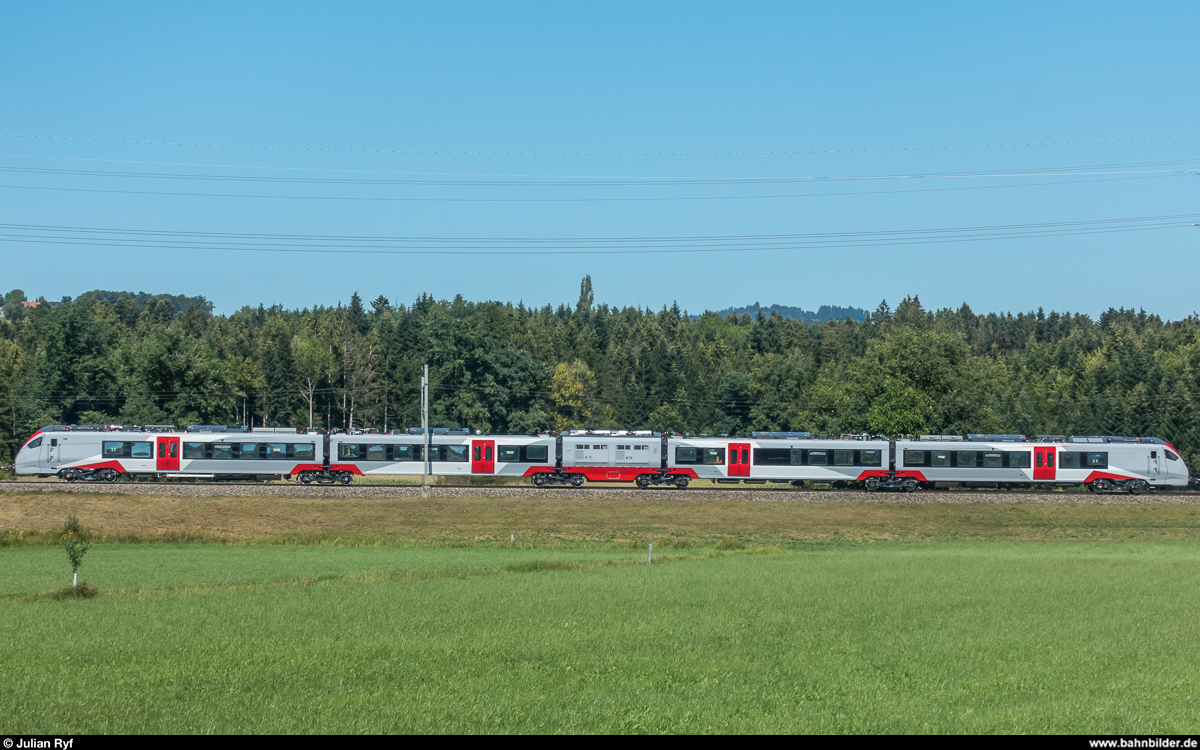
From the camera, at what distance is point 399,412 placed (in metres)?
113

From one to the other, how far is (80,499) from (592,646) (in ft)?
117

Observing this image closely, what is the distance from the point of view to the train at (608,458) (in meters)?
54.5

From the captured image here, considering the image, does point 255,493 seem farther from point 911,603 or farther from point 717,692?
point 717,692

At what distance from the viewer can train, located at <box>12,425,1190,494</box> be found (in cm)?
5453

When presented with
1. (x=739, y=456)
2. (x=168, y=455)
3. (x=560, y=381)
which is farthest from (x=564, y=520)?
(x=560, y=381)

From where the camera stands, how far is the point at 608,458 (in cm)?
5619

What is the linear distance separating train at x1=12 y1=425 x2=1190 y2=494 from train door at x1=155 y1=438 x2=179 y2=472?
0.19ft

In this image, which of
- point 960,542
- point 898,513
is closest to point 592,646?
point 960,542

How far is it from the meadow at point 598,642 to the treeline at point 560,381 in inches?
1932

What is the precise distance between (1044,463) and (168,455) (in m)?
50.1

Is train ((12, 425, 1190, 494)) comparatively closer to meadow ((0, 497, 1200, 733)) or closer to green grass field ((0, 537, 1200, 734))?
meadow ((0, 497, 1200, 733))

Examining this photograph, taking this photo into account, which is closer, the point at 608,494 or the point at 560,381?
the point at 608,494

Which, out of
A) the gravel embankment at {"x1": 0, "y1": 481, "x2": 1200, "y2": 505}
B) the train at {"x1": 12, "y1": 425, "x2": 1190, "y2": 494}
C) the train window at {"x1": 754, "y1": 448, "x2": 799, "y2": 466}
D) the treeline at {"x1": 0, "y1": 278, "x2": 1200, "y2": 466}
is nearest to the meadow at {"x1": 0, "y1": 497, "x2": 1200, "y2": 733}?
the gravel embankment at {"x1": 0, "y1": 481, "x2": 1200, "y2": 505}

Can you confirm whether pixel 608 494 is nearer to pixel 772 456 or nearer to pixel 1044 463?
pixel 772 456
